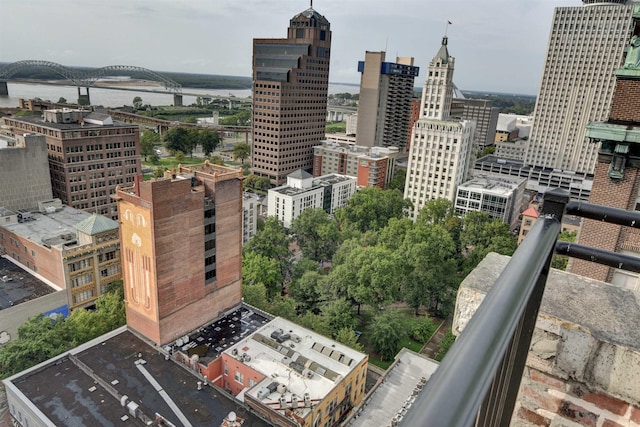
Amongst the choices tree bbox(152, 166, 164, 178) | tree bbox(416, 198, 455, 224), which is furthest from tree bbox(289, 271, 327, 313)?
tree bbox(152, 166, 164, 178)

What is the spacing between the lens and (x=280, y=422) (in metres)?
23.2

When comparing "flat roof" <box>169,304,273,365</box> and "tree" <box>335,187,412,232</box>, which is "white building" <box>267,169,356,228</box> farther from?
"flat roof" <box>169,304,273,365</box>

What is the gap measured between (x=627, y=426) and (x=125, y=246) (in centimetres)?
3051

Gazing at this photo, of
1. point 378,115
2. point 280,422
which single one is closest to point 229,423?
point 280,422

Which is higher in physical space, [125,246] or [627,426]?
[627,426]

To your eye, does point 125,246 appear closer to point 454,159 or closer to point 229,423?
point 229,423

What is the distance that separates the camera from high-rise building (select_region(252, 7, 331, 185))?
272 feet

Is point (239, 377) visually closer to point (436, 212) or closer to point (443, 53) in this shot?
point (436, 212)

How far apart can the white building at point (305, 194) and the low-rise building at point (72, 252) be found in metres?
26.4

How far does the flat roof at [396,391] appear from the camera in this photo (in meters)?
24.9

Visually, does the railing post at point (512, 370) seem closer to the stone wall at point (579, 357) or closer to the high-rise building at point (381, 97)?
the stone wall at point (579, 357)

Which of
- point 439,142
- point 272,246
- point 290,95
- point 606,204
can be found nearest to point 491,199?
point 439,142

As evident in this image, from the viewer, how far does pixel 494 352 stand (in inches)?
64.0

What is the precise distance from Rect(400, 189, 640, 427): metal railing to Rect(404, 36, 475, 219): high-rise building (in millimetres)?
62858
